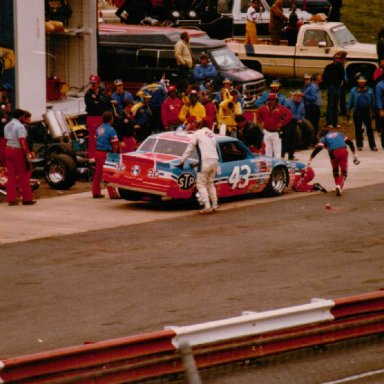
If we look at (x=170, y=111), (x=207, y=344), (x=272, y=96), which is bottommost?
(x=170, y=111)

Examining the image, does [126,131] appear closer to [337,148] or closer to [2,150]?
[2,150]

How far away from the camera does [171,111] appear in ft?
89.1

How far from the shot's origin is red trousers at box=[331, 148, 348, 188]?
23.5m

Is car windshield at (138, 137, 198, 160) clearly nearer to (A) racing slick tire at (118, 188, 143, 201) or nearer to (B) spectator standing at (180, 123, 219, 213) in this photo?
(B) spectator standing at (180, 123, 219, 213)

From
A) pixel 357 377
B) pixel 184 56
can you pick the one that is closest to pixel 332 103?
pixel 184 56

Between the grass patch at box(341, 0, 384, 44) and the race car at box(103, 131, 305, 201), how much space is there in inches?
837

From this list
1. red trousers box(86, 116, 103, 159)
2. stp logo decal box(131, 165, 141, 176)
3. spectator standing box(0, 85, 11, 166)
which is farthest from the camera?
red trousers box(86, 116, 103, 159)

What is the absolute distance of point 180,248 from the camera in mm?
18656

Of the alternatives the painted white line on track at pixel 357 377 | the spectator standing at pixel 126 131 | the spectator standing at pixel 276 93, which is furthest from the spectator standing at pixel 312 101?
the painted white line on track at pixel 357 377

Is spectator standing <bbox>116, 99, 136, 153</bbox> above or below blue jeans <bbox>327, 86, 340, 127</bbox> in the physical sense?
above

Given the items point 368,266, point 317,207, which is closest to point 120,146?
point 317,207

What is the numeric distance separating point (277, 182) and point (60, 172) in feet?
13.1

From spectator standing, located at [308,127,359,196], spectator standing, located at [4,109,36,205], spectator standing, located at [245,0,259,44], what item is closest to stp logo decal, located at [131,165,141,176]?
spectator standing, located at [4,109,36,205]

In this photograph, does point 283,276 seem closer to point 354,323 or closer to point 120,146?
point 354,323
